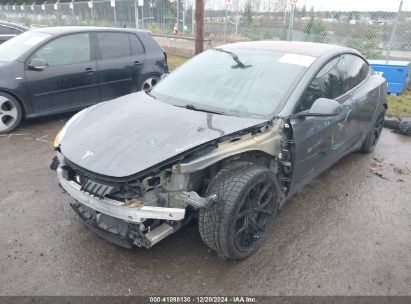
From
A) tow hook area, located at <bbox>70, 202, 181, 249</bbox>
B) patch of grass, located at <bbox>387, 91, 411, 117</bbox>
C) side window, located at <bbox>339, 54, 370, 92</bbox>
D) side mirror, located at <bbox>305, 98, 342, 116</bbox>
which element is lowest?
patch of grass, located at <bbox>387, 91, 411, 117</bbox>

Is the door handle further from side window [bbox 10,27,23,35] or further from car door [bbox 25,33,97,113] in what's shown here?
side window [bbox 10,27,23,35]

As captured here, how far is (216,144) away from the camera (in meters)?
2.57

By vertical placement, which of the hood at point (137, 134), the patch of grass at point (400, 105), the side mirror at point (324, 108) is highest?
the side mirror at point (324, 108)

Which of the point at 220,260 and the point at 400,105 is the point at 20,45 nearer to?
the point at 220,260

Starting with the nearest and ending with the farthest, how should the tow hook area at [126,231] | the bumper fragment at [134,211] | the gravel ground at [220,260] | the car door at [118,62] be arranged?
the bumper fragment at [134,211] < the tow hook area at [126,231] < the gravel ground at [220,260] < the car door at [118,62]

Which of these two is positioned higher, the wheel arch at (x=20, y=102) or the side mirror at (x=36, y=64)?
the side mirror at (x=36, y=64)

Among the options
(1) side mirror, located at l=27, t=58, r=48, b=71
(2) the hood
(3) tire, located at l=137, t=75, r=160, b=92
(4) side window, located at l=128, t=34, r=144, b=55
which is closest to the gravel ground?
(2) the hood

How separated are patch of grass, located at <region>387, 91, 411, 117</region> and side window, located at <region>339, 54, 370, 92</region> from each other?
8.47 ft

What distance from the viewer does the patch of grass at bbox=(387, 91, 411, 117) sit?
653 cm

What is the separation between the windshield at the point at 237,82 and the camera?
309 centimetres

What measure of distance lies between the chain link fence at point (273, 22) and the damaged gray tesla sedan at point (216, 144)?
19.6 feet

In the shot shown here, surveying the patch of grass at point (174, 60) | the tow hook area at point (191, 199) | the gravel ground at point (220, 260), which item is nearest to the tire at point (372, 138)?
the gravel ground at point (220, 260)

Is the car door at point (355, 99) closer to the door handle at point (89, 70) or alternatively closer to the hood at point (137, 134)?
the hood at point (137, 134)

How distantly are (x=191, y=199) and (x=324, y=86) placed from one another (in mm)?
1878
